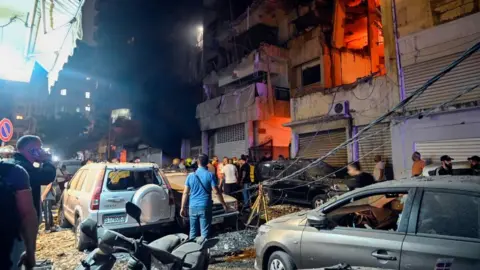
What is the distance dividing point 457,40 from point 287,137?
11485 millimetres

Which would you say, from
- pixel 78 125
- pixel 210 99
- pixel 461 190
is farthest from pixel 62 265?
pixel 78 125

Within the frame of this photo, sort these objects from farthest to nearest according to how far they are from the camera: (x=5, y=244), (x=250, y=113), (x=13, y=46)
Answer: (x=250, y=113) < (x=13, y=46) < (x=5, y=244)

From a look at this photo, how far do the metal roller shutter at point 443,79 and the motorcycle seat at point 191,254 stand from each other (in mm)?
10767

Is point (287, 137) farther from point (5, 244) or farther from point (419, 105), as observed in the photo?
point (5, 244)

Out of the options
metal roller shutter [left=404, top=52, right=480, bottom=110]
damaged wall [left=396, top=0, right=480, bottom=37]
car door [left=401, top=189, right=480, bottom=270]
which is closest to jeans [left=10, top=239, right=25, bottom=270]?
car door [left=401, top=189, right=480, bottom=270]

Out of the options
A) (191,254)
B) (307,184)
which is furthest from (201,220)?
(307,184)

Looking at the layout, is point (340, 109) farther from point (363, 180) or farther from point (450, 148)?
point (363, 180)

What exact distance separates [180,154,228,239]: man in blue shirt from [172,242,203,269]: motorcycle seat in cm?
258

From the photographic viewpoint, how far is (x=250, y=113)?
1953cm

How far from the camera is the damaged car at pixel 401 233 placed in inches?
111

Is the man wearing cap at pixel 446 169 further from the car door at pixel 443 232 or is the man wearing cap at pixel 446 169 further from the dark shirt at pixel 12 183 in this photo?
the dark shirt at pixel 12 183

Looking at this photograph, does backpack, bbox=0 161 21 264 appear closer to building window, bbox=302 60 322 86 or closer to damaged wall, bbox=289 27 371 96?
damaged wall, bbox=289 27 371 96

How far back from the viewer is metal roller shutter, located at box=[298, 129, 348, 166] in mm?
14344

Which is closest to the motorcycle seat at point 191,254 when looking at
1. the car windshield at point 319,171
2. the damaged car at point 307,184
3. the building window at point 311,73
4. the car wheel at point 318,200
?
the damaged car at point 307,184
